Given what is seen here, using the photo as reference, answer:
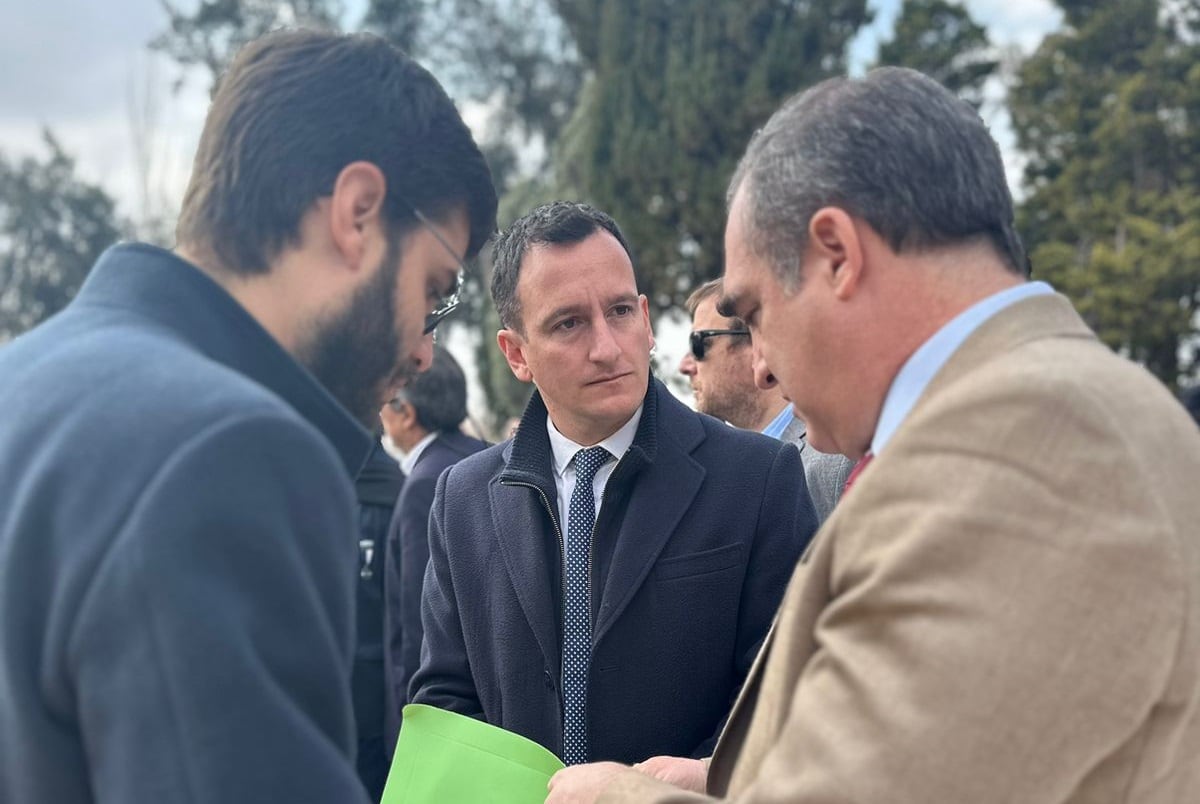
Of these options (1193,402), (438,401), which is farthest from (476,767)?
(1193,402)

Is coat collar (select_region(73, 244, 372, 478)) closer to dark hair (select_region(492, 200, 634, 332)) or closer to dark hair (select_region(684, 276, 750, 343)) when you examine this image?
dark hair (select_region(492, 200, 634, 332))

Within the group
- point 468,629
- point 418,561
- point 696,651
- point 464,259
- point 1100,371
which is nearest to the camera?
point 1100,371

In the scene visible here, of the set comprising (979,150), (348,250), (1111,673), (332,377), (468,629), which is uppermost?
(979,150)

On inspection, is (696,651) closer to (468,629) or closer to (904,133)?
(468,629)

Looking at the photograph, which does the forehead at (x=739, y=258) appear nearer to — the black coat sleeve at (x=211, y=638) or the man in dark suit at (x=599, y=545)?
the black coat sleeve at (x=211, y=638)

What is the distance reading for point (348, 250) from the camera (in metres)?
A: 1.73

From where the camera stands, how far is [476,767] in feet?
7.80

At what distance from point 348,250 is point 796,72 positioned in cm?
2484

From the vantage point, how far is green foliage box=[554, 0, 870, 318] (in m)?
25.2

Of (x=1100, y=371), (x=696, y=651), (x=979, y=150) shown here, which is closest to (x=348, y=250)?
(x=979, y=150)

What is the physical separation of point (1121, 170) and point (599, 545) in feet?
82.6

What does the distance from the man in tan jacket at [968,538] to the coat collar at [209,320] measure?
0.69 metres

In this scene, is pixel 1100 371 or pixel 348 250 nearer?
pixel 1100 371

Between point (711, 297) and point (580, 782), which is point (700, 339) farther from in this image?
point (580, 782)
